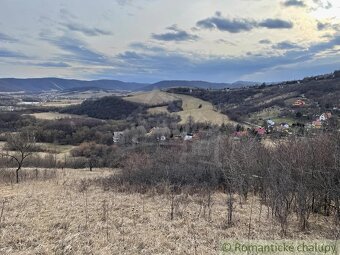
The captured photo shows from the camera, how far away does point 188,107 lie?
365ft

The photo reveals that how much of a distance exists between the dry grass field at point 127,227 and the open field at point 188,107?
69.0 metres

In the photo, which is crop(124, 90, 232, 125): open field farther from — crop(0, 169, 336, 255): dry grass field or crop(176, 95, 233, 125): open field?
crop(0, 169, 336, 255): dry grass field

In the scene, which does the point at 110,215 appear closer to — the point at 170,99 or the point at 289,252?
the point at 289,252

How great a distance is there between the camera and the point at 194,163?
2327 centimetres

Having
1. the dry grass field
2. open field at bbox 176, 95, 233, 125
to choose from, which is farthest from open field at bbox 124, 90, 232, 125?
the dry grass field

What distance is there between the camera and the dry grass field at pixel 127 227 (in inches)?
314

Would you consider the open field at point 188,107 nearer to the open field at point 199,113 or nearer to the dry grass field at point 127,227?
the open field at point 199,113

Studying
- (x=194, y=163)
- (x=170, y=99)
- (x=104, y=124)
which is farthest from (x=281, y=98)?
(x=194, y=163)

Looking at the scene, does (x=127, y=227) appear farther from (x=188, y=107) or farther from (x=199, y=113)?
(x=188, y=107)

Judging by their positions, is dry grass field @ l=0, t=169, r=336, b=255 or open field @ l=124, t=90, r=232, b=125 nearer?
dry grass field @ l=0, t=169, r=336, b=255

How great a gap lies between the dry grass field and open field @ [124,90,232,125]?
69.0 m

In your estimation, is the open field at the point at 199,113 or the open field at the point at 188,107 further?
the open field at the point at 188,107

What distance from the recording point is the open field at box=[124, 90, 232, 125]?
286 ft

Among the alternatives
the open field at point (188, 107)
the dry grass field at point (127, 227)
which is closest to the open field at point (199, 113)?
the open field at point (188, 107)
